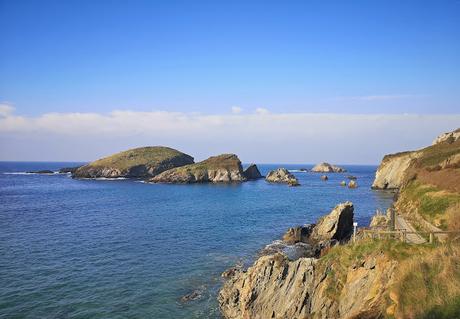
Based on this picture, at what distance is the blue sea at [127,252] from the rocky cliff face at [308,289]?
2.88m

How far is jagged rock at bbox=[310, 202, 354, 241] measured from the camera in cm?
4684

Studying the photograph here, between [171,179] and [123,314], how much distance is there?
131 metres

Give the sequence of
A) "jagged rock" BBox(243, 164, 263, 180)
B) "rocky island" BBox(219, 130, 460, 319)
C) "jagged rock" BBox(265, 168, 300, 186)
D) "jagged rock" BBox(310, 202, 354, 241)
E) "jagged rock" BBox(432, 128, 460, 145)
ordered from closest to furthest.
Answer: "rocky island" BBox(219, 130, 460, 319)
"jagged rock" BBox(310, 202, 354, 241)
"jagged rock" BBox(432, 128, 460, 145)
"jagged rock" BBox(265, 168, 300, 186)
"jagged rock" BBox(243, 164, 263, 180)

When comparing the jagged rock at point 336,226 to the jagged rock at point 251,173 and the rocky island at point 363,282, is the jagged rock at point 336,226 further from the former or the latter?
the jagged rock at point 251,173

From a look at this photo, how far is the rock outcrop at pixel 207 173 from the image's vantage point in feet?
516

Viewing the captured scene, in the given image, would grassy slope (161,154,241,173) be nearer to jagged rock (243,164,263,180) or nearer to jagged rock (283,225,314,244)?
jagged rock (243,164,263,180)

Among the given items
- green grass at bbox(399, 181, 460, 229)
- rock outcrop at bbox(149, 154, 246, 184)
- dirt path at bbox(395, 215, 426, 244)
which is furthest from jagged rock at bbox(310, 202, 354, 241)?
rock outcrop at bbox(149, 154, 246, 184)

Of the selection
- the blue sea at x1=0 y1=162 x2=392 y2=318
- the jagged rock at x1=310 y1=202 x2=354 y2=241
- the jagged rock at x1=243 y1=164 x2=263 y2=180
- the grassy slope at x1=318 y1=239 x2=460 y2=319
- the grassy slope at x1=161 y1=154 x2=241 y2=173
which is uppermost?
the grassy slope at x1=161 y1=154 x2=241 y2=173

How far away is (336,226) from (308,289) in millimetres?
25357

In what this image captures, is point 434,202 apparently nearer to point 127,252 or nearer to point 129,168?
point 127,252

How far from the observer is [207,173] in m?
163

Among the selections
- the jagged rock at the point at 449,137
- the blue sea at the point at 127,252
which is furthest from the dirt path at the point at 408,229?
the jagged rock at the point at 449,137

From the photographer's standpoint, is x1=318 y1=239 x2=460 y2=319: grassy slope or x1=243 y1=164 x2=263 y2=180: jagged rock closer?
x1=318 y1=239 x2=460 y2=319: grassy slope

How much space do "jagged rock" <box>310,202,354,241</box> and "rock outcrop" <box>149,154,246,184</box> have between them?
110478 millimetres
